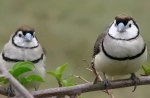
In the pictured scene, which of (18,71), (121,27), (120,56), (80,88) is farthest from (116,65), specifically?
(18,71)

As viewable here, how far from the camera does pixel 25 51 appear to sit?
8.61 feet

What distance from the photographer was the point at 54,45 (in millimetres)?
8102

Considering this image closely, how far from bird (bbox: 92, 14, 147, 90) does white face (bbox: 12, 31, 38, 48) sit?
290mm

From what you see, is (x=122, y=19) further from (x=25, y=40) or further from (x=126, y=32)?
(x=25, y=40)

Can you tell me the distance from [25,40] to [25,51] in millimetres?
105

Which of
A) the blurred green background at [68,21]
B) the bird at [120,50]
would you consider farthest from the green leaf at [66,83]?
the blurred green background at [68,21]

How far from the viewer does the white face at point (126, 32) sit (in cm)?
252

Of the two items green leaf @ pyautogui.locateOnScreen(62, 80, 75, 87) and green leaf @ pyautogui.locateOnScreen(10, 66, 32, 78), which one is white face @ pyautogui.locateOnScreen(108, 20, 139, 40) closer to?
green leaf @ pyautogui.locateOnScreen(62, 80, 75, 87)

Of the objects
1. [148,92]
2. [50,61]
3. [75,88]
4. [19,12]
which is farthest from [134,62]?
[19,12]

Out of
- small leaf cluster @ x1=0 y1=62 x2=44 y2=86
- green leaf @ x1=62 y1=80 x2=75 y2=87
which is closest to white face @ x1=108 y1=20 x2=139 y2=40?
green leaf @ x1=62 y1=80 x2=75 y2=87

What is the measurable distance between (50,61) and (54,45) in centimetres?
62

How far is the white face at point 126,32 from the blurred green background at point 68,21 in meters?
4.68

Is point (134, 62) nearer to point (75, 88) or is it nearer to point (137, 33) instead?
point (137, 33)

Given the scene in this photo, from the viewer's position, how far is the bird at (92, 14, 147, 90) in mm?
2416
